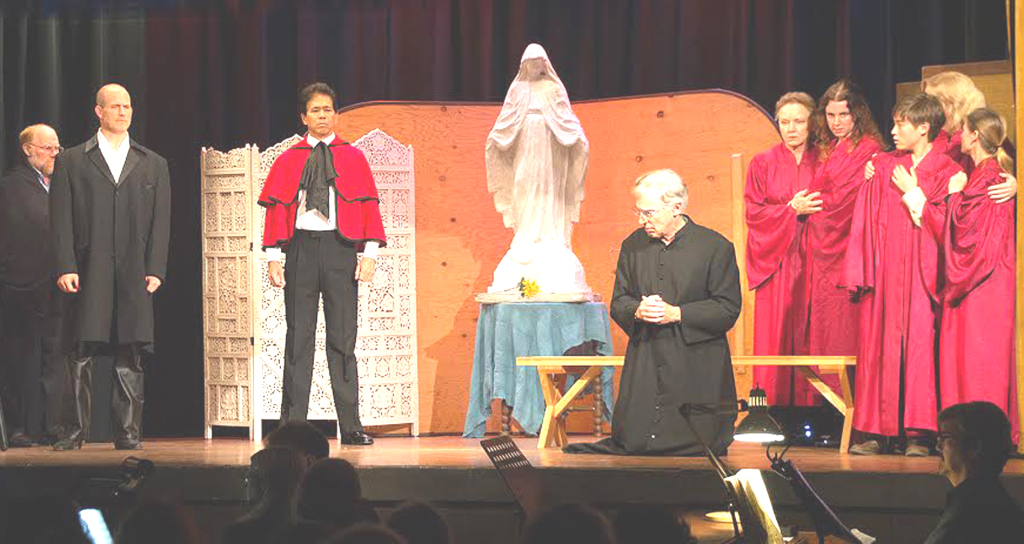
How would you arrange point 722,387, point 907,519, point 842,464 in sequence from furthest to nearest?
point 722,387 → point 842,464 → point 907,519

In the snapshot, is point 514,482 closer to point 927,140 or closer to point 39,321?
point 927,140

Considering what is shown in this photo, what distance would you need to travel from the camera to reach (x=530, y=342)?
802 cm

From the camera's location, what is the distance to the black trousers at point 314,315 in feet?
23.8

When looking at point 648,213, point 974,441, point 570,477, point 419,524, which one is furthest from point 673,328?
point 419,524

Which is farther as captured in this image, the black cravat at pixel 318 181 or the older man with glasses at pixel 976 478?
the black cravat at pixel 318 181

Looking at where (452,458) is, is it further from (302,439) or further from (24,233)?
(24,233)

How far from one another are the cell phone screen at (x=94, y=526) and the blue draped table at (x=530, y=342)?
5.01 m

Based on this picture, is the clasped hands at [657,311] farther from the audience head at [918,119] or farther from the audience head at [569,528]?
the audience head at [569,528]

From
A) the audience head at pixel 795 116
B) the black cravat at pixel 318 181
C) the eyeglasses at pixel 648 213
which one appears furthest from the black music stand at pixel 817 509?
the audience head at pixel 795 116

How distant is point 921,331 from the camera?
260 inches

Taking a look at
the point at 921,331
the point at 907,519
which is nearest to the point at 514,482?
the point at 907,519

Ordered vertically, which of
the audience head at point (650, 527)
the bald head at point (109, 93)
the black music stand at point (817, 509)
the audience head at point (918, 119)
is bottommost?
the black music stand at point (817, 509)

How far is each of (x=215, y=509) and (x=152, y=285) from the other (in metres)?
1.48

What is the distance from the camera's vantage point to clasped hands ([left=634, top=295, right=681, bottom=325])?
630cm
